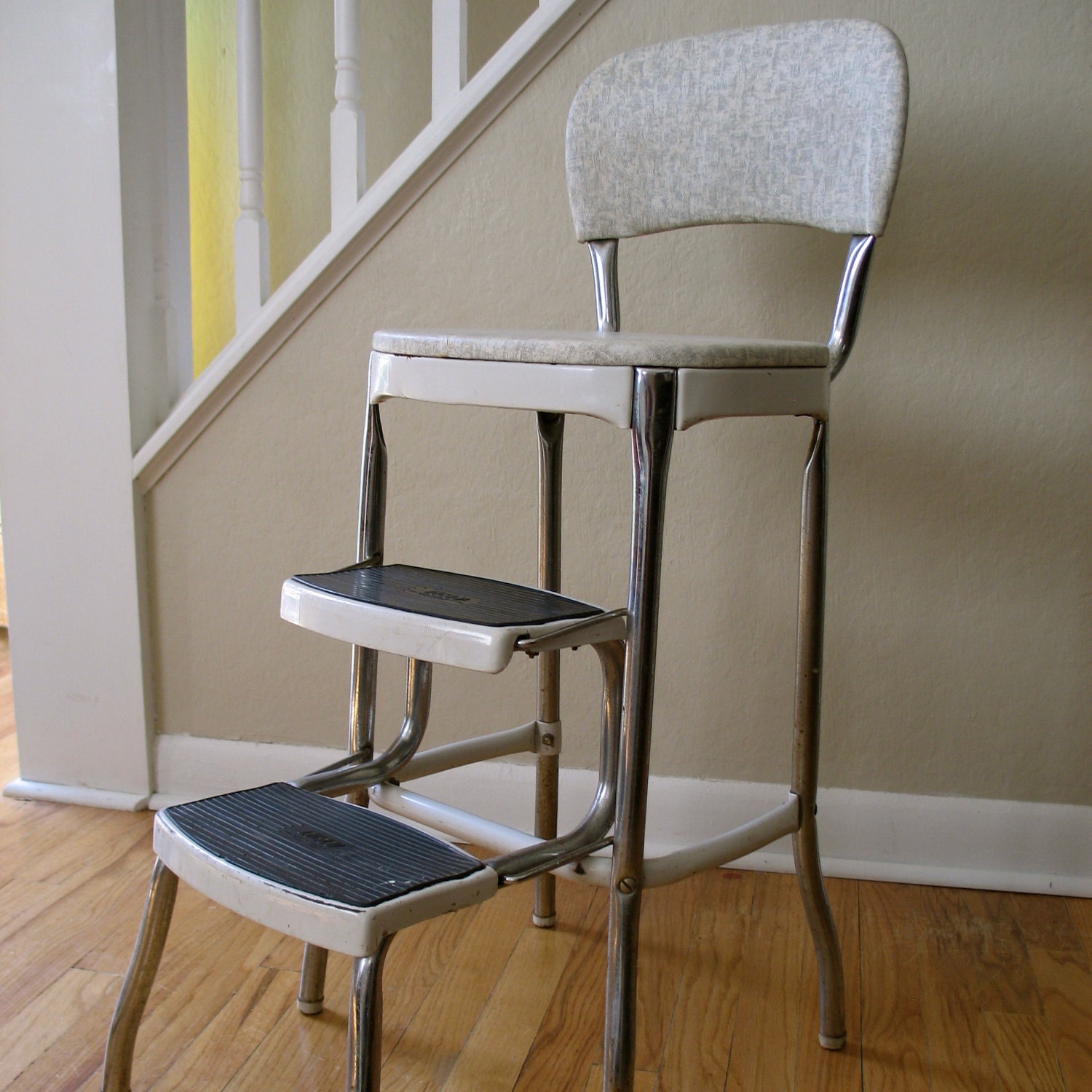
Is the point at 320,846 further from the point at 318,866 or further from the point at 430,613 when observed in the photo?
the point at 430,613

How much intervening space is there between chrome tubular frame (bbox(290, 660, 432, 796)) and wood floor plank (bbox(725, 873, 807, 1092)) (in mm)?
405

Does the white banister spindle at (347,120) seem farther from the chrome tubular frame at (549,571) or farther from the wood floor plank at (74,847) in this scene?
the wood floor plank at (74,847)

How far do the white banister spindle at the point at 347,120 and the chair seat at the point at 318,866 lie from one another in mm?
789

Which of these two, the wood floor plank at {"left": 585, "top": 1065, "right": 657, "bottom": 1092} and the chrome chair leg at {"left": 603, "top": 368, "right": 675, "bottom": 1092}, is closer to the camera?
the chrome chair leg at {"left": 603, "top": 368, "right": 675, "bottom": 1092}

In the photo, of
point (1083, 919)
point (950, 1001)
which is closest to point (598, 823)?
point (950, 1001)

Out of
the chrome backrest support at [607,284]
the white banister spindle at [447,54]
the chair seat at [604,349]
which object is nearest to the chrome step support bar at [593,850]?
the chair seat at [604,349]

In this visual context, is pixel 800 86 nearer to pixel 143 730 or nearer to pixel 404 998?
pixel 404 998

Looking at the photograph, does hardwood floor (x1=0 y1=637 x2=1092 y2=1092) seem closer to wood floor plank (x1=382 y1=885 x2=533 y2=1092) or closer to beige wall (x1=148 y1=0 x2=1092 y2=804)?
wood floor plank (x1=382 y1=885 x2=533 y2=1092)

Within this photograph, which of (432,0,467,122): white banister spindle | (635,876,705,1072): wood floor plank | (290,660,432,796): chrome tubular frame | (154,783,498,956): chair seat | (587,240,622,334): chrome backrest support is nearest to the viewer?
(154,783,498,956): chair seat

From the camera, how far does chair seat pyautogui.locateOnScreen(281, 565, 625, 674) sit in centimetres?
79

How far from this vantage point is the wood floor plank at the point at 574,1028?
1019 mm

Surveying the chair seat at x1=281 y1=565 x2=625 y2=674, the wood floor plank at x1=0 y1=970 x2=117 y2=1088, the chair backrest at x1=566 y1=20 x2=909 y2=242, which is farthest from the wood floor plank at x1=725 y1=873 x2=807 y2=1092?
the chair backrest at x1=566 y1=20 x2=909 y2=242

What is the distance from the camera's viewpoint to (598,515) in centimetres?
140

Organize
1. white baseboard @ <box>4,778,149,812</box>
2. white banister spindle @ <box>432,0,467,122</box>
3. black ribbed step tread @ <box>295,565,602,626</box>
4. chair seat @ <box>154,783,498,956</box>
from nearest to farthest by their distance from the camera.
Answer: chair seat @ <box>154,783,498,956</box> → black ribbed step tread @ <box>295,565,602,626</box> → white banister spindle @ <box>432,0,467,122</box> → white baseboard @ <box>4,778,149,812</box>
